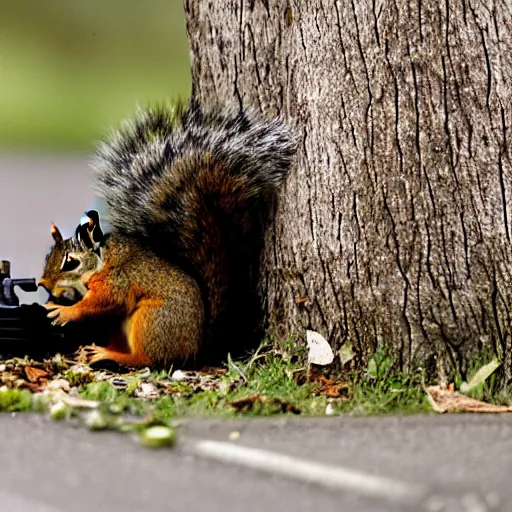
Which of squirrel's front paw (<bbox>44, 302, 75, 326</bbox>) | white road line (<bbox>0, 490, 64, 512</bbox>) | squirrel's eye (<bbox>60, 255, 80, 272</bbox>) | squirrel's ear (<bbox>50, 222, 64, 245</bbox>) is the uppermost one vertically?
squirrel's ear (<bbox>50, 222, 64, 245</bbox>)

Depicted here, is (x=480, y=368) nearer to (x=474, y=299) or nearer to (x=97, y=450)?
(x=474, y=299)

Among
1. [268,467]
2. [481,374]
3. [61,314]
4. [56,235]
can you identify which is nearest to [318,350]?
[481,374]

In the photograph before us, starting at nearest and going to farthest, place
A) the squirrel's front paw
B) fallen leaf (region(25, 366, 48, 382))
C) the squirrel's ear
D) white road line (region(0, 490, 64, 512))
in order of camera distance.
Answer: white road line (region(0, 490, 64, 512)) < fallen leaf (region(25, 366, 48, 382)) < the squirrel's front paw < the squirrel's ear

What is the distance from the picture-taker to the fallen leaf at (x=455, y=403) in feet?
9.22

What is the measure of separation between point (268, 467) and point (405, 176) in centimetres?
142

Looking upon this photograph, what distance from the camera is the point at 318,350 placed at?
3326 millimetres

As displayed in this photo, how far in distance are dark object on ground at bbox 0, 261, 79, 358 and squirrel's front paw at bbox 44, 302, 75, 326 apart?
0.16m

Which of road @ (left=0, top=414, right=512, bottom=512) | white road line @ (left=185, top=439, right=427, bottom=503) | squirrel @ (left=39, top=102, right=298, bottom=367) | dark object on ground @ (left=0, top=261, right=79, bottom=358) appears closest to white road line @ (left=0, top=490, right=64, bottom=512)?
road @ (left=0, top=414, right=512, bottom=512)

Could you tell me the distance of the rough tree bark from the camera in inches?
121

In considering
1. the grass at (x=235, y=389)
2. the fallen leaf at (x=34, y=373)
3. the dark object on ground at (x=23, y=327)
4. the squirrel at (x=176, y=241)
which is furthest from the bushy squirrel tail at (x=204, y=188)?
the fallen leaf at (x=34, y=373)

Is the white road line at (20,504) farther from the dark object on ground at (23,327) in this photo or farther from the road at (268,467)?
the dark object on ground at (23,327)

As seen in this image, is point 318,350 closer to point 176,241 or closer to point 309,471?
point 176,241

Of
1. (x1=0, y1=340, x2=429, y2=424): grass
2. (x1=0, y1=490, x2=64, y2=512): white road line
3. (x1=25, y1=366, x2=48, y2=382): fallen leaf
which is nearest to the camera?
(x1=0, y1=490, x2=64, y2=512): white road line

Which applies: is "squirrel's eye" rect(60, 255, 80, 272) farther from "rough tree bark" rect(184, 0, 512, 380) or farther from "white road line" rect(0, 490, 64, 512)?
"white road line" rect(0, 490, 64, 512)
